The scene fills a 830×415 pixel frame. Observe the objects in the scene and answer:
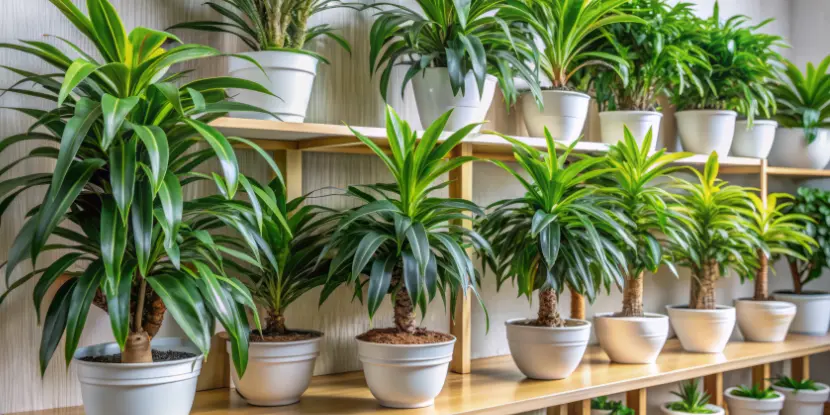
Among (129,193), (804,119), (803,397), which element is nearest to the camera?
(129,193)

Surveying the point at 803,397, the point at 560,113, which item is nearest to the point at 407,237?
the point at 560,113

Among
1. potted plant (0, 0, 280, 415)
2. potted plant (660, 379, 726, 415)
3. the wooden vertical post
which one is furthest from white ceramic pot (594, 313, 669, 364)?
potted plant (0, 0, 280, 415)

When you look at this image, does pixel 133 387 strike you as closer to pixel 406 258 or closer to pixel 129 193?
pixel 129 193

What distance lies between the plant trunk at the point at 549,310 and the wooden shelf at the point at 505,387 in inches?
6.2

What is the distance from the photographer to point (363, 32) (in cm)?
231

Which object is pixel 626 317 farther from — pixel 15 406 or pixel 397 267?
pixel 15 406

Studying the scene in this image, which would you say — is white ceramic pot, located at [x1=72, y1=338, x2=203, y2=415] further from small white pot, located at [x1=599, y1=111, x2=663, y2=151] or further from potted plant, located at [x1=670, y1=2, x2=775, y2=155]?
potted plant, located at [x1=670, y1=2, x2=775, y2=155]

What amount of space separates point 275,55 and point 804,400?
2270mm

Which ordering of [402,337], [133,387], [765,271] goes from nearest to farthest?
[133,387] → [402,337] → [765,271]

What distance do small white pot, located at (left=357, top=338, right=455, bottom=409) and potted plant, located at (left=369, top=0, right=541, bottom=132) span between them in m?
0.60

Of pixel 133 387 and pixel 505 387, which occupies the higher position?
pixel 133 387

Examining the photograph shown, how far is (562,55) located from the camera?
93.6 inches

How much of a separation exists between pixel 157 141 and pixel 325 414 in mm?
763

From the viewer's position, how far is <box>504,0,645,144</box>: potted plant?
2289 mm
